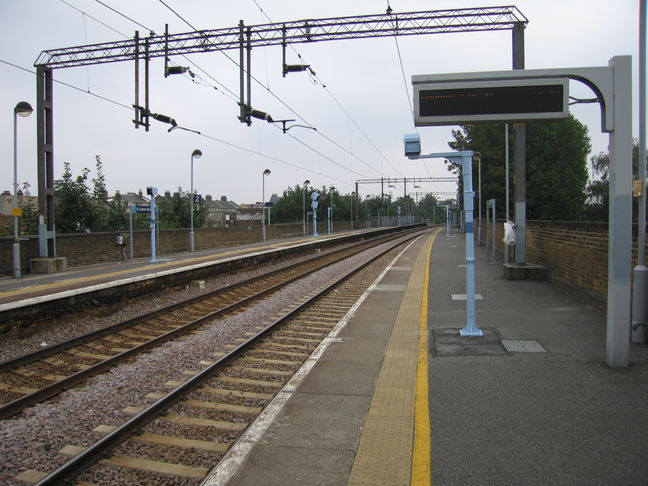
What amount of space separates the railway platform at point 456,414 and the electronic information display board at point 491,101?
286 cm

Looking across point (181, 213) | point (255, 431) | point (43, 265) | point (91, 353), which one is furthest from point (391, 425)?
point (181, 213)

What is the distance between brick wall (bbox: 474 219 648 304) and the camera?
861 centimetres

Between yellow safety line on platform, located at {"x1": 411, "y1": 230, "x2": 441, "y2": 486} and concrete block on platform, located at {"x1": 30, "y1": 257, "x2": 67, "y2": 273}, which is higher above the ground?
concrete block on platform, located at {"x1": 30, "y1": 257, "x2": 67, "y2": 273}

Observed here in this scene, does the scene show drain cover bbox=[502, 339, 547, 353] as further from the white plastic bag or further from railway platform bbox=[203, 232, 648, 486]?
the white plastic bag

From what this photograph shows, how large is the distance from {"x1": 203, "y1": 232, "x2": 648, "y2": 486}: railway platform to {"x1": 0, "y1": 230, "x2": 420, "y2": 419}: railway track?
2.52 meters

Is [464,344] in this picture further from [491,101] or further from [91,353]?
[91,353]

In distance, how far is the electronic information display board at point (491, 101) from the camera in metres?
5.97

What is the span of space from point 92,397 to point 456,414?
3665mm

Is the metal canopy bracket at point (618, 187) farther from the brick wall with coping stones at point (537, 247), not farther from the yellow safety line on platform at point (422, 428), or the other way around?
the brick wall with coping stones at point (537, 247)

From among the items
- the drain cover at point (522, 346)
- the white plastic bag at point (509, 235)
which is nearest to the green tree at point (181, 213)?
the white plastic bag at point (509, 235)

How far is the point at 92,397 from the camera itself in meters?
5.33

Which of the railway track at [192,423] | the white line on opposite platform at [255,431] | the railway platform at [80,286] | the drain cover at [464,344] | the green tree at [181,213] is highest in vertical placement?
the green tree at [181,213]

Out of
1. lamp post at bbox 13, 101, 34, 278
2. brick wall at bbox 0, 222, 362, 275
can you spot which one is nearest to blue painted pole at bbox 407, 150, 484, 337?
lamp post at bbox 13, 101, 34, 278

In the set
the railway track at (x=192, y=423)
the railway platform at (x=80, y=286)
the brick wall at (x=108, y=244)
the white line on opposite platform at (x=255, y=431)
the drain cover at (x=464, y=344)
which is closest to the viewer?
the white line on opposite platform at (x=255, y=431)
